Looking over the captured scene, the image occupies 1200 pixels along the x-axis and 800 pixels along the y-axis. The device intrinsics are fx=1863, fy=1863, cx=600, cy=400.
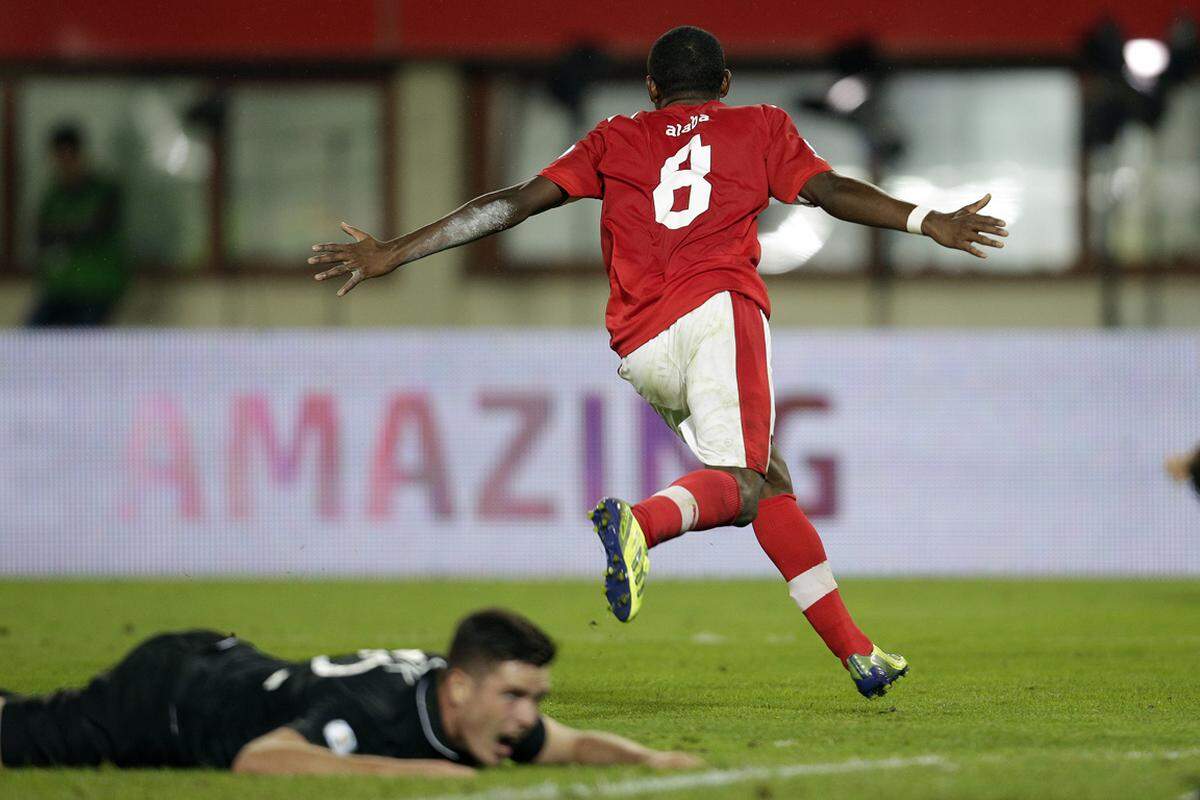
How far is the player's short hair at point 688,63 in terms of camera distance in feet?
20.2

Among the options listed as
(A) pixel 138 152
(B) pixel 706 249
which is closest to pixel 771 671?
(B) pixel 706 249

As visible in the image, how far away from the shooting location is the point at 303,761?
4.21m

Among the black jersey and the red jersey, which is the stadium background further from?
the black jersey

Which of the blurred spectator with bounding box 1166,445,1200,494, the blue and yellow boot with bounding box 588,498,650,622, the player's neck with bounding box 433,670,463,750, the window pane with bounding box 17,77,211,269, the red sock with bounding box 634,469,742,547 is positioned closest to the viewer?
the player's neck with bounding box 433,670,463,750

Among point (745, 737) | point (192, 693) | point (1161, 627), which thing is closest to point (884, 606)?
point (1161, 627)

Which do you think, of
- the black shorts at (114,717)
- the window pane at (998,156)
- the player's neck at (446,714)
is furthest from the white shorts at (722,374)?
the window pane at (998,156)

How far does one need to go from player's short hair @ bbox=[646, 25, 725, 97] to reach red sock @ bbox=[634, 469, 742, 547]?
1356mm

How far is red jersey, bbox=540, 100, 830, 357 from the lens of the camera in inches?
233

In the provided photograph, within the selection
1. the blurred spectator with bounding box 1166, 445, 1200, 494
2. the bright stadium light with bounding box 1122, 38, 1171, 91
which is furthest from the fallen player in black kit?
the bright stadium light with bounding box 1122, 38, 1171, 91

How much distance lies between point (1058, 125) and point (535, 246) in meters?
4.56

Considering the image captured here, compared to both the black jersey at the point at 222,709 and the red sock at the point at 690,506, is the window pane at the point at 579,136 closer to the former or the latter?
the red sock at the point at 690,506

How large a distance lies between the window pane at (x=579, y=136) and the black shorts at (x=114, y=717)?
1096 centimetres

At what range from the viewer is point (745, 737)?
5.36 m

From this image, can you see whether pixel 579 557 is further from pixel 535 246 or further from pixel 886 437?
pixel 535 246
